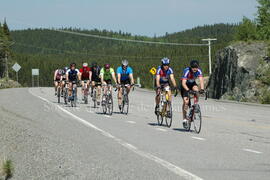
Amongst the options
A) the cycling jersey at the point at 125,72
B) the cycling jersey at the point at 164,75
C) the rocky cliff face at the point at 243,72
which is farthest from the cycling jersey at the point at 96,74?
the rocky cliff face at the point at 243,72

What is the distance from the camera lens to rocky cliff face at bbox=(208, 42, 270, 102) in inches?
1428

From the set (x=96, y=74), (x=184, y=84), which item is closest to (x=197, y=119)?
(x=184, y=84)

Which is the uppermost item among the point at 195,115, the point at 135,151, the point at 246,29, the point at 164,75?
the point at 246,29

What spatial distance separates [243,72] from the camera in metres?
38.3

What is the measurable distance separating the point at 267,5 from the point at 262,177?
181 ft

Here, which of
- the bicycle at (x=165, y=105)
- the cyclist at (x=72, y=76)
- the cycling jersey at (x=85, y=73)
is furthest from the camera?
the cycling jersey at (x=85, y=73)

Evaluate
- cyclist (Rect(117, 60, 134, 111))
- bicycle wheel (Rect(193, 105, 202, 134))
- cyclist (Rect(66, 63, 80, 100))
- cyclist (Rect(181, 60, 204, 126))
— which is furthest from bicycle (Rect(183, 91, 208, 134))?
cyclist (Rect(66, 63, 80, 100))

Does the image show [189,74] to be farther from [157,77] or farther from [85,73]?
[85,73]

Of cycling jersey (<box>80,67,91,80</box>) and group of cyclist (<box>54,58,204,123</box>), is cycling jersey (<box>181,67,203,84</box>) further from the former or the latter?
cycling jersey (<box>80,67,91,80</box>)

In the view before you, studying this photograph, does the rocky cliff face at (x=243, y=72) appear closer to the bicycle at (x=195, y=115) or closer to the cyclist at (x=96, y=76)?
the cyclist at (x=96, y=76)

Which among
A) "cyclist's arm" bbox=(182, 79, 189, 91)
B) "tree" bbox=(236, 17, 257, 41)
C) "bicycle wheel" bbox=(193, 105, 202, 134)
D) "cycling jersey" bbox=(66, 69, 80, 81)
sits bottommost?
"bicycle wheel" bbox=(193, 105, 202, 134)

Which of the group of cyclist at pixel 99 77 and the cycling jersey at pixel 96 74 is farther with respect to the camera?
the cycling jersey at pixel 96 74

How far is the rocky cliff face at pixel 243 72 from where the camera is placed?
3628 centimetres

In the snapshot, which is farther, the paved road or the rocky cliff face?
the rocky cliff face
